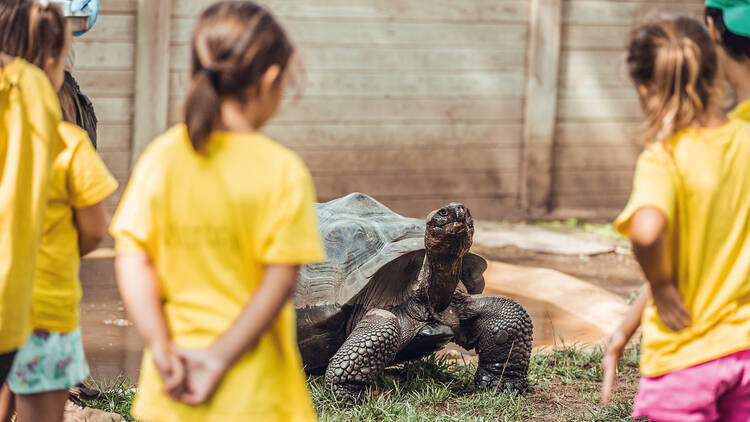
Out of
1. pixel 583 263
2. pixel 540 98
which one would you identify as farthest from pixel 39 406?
pixel 540 98

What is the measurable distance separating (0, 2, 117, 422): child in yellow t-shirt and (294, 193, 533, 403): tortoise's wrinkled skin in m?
1.76

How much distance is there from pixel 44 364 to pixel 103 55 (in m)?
5.10

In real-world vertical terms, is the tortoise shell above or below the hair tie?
below

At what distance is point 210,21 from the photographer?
1.74 m

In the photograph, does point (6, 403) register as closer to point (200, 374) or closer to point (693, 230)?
point (200, 374)

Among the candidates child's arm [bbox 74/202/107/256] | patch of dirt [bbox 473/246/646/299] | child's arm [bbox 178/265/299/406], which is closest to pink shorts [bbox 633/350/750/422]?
child's arm [bbox 178/265/299/406]

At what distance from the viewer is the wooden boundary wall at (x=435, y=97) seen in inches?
281

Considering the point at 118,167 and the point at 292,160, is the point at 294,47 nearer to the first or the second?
the point at 292,160

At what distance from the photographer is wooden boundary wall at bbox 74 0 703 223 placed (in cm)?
712

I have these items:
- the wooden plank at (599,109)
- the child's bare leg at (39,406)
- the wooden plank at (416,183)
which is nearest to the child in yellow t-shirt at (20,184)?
the child's bare leg at (39,406)

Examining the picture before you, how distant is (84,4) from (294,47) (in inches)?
75.9

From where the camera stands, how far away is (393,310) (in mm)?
4270

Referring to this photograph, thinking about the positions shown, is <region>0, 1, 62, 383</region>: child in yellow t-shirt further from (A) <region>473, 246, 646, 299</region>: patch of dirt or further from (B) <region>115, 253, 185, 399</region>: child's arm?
(A) <region>473, 246, 646, 299</region>: patch of dirt

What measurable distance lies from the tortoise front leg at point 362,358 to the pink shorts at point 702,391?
1.93 metres
